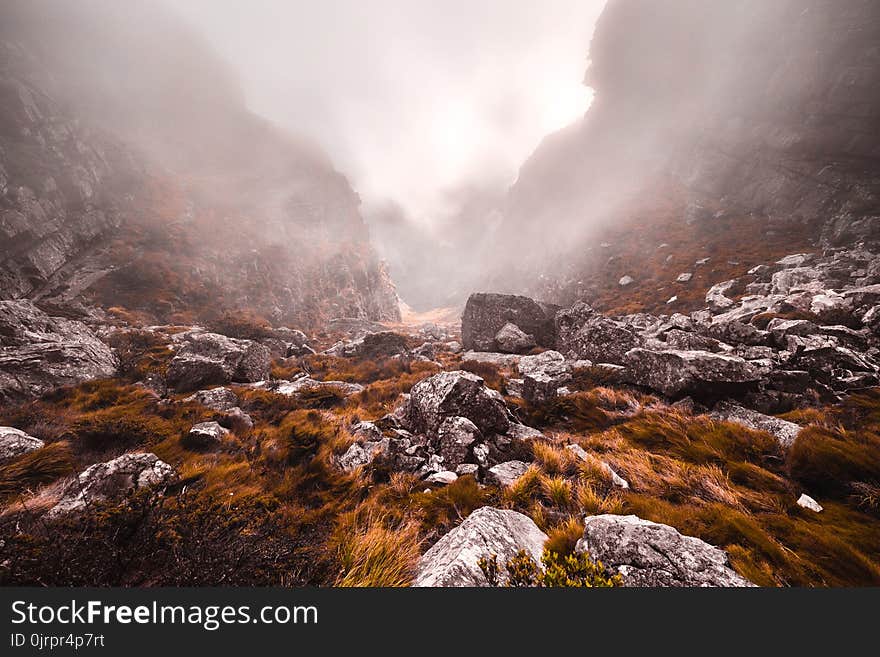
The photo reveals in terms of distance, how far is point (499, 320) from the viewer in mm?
19328

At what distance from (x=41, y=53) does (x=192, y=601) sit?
9886cm

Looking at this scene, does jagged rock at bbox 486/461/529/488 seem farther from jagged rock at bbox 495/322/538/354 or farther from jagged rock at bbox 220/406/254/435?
jagged rock at bbox 495/322/538/354

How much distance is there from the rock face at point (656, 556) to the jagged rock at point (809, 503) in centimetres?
172

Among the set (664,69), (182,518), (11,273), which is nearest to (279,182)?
(11,273)

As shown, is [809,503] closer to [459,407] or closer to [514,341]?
[459,407]

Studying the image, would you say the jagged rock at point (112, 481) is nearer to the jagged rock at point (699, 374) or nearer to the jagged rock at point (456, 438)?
the jagged rock at point (456, 438)

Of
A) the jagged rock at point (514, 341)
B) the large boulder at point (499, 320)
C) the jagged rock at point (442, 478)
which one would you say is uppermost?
the large boulder at point (499, 320)

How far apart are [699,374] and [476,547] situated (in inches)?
275

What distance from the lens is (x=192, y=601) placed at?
222cm

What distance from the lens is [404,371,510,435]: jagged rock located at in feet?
20.8

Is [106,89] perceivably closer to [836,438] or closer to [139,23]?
[139,23]

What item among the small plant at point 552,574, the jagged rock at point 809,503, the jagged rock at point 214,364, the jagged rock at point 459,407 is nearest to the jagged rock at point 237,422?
the jagged rock at point 459,407

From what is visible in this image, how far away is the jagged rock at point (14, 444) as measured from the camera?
14.9 ft

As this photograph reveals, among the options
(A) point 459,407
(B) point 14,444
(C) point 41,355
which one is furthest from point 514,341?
(C) point 41,355
